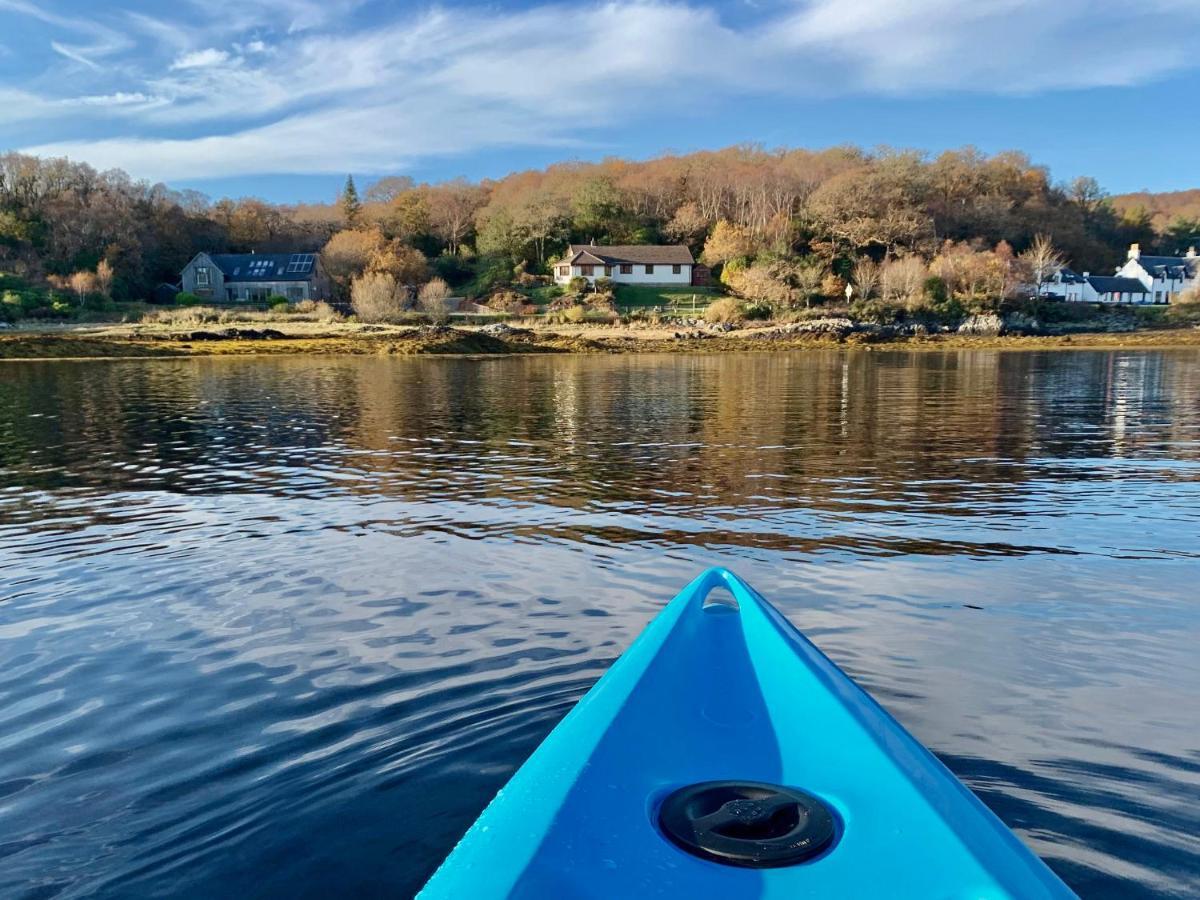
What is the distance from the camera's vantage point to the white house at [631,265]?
86312mm

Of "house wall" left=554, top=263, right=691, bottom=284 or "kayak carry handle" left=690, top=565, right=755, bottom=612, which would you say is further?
"house wall" left=554, top=263, right=691, bottom=284

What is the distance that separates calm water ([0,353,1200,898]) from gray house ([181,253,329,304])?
6403 cm

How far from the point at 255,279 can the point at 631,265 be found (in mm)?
37899

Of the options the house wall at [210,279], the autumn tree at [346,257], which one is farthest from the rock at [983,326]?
the house wall at [210,279]

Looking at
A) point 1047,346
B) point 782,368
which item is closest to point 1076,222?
point 1047,346

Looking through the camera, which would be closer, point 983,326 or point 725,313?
point 983,326

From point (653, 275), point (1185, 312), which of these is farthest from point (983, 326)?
point (653, 275)

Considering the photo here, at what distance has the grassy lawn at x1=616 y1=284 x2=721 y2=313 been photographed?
7875 centimetres

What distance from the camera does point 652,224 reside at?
335ft

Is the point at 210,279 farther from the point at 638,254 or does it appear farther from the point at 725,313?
the point at 725,313

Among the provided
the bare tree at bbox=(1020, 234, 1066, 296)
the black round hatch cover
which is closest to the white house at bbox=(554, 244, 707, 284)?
the bare tree at bbox=(1020, 234, 1066, 296)

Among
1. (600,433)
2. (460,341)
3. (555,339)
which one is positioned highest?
(555,339)

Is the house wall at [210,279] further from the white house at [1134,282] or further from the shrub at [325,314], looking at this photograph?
the white house at [1134,282]

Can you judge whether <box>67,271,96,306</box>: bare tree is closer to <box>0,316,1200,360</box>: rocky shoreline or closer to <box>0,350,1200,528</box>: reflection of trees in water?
<box>0,316,1200,360</box>: rocky shoreline
